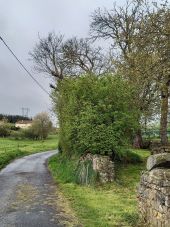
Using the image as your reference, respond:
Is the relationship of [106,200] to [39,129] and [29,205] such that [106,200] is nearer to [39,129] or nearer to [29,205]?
[29,205]

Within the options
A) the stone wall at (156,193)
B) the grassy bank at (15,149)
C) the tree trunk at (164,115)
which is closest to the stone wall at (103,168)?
the tree trunk at (164,115)

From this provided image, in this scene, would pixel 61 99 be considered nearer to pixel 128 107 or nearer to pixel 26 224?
pixel 128 107

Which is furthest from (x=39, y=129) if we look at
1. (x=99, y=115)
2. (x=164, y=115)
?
(x=99, y=115)

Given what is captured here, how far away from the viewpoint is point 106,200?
16.6m

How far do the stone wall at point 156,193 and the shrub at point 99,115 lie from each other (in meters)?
10.6

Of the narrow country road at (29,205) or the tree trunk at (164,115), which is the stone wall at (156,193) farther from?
the tree trunk at (164,115)

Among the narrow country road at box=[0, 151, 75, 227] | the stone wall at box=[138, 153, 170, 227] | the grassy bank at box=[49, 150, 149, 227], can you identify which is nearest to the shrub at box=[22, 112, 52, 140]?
the grassy bank at box=[49, 150, 149, 227]

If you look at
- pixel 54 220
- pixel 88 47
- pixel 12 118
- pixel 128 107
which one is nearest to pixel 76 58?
pixel 88 47

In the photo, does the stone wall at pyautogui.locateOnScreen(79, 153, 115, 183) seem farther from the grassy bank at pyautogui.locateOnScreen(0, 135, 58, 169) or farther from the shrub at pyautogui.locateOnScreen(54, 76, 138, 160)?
the grassy bank at pyautogui.locateOnScreen(0, 135, 58, 169)

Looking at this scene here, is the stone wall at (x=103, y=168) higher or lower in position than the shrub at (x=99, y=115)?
lower

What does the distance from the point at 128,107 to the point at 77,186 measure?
634cm

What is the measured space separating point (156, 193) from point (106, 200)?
5650 millimetres

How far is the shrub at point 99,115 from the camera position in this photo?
23.3 m

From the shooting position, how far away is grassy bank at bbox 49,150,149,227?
42.6ft
